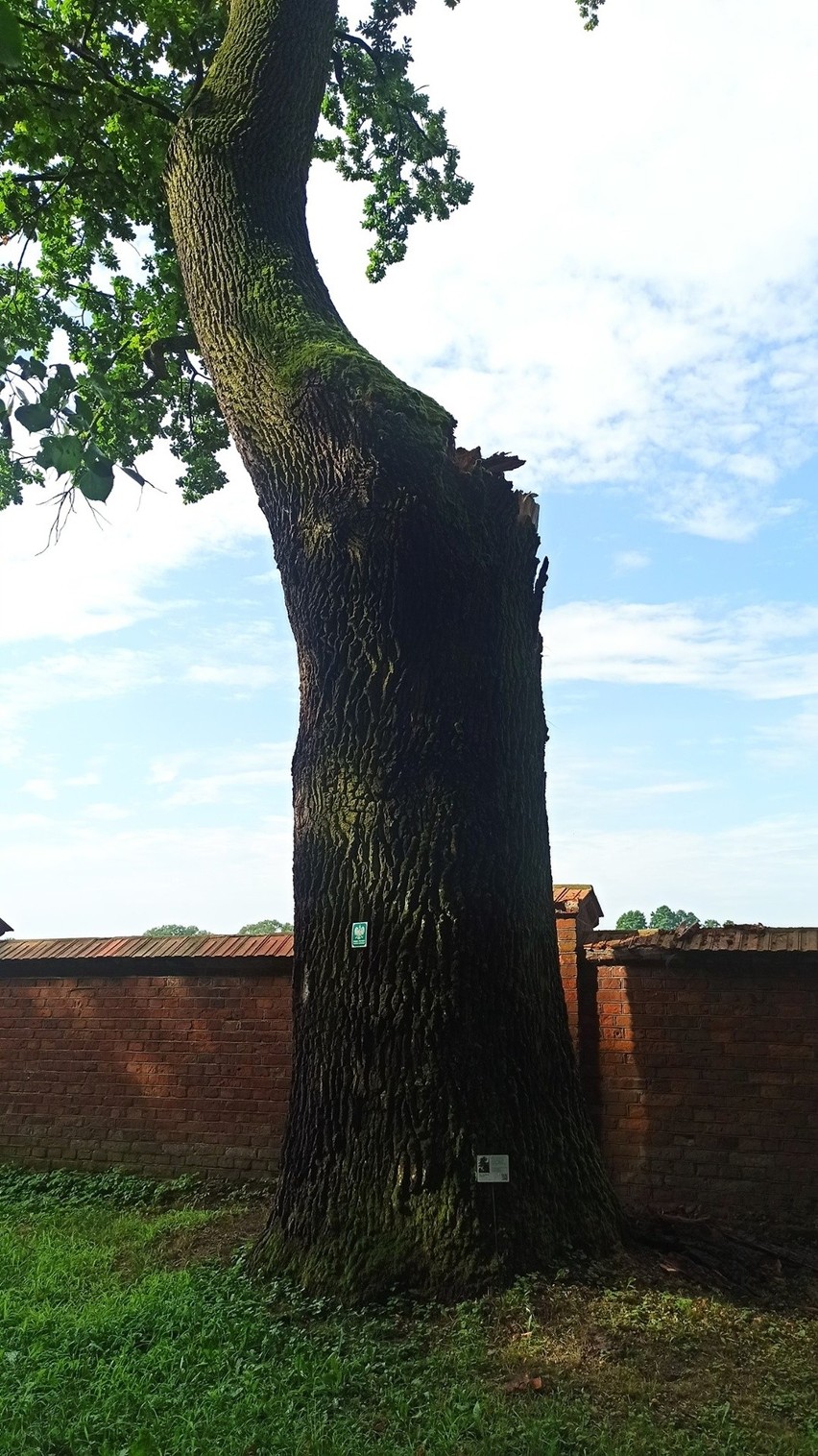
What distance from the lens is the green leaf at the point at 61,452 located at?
249 centimetres

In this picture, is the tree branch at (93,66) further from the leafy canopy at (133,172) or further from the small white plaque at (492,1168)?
the small white plaque at (492,1168)

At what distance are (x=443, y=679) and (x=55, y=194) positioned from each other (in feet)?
23.4

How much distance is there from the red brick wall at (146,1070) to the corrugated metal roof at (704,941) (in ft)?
7.84

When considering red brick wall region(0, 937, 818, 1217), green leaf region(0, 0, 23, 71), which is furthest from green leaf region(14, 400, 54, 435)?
red brick wall region(0, 937, 818, 1217)

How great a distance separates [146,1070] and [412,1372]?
478cm

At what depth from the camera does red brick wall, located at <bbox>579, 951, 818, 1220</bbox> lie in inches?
228

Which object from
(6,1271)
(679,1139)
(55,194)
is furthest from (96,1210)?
(55,194)

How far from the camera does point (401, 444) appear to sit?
4.43m

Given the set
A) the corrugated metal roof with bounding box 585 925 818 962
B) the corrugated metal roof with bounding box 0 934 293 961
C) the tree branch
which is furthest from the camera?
the tree branch

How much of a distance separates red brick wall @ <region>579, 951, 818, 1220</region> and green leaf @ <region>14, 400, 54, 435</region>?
16.7 ft

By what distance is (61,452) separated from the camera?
2492mm

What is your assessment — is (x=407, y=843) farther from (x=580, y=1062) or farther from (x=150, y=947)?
(x=150, y=947)

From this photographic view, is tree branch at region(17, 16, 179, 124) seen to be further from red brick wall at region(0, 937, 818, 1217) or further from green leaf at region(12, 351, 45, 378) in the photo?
red brick wall at region(0, 937, 818, 1217)

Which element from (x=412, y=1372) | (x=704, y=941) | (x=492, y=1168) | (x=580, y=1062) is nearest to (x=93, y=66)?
(x=704, y=941)
